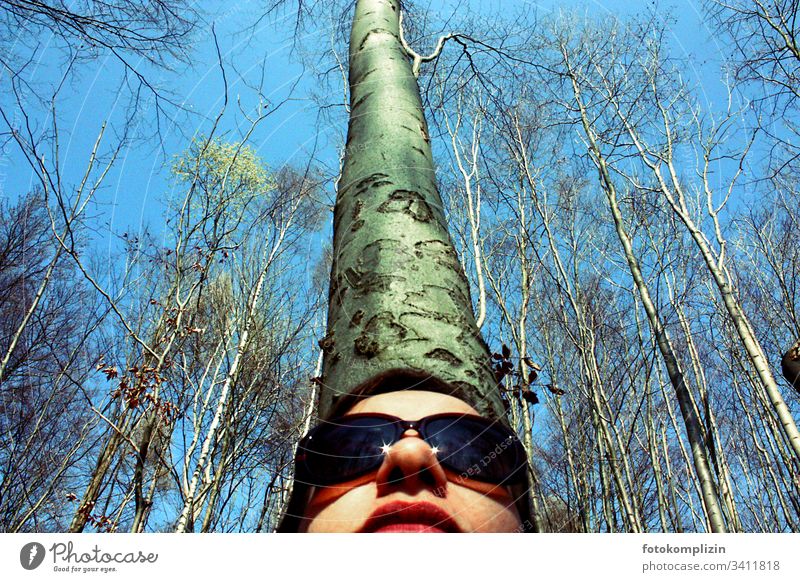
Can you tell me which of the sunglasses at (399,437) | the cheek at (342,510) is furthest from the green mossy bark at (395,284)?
the cheek at (342,510)

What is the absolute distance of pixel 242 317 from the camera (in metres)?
4.73

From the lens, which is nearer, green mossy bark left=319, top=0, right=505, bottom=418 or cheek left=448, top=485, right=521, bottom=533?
cheek left=448, top=485, right=521, bottom=533

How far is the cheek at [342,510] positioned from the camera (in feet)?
2.32

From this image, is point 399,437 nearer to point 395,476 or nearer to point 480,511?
point 395,476

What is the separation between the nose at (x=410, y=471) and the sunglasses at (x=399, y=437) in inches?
0.5

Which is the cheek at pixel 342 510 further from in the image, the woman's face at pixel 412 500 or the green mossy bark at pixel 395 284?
the green mossy bark at pixel 395 284

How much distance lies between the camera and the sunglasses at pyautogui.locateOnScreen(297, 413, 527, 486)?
0.75 m

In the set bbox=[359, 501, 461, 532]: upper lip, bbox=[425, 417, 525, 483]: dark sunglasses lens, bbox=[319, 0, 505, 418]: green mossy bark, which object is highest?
bbox=[319, 0, 505, 418]: green mossy bark

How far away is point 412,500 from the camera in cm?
70

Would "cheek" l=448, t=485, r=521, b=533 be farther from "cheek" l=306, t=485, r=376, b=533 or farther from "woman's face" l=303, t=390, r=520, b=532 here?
"cheek" l=306, t=485, r=376, b=533

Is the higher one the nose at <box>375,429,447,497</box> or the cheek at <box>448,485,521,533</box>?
the nose at <box>375,429,447,497</box>

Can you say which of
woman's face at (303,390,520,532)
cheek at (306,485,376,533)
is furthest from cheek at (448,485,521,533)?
cheek at (306,485,376,533)
